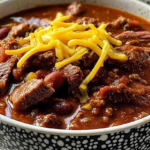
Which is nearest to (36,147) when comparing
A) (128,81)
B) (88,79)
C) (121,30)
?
(88,79)

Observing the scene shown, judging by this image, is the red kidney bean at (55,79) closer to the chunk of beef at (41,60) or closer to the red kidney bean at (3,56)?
the chunk of beef at (41,60)

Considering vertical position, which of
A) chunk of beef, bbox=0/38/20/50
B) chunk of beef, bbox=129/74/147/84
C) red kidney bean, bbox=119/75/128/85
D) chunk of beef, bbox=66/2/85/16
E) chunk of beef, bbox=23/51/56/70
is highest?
chunk of beef, bbox=0/38/20/50

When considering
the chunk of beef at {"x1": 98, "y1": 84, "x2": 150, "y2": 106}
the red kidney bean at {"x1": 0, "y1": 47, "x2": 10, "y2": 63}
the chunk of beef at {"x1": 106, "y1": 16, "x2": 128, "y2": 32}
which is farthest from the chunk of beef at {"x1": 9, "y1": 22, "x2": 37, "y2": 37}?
the chunk of beef at {"x1": 98, "y1": 84, "x2": 150, "y2": 106}

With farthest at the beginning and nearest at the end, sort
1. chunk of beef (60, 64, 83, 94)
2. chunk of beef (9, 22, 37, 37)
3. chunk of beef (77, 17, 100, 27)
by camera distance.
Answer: chunk of beef (77, 17, 100, 27)
chunk of beef (9, 22, 37, 37)
chunk of beef (60, 64, 83, 94)

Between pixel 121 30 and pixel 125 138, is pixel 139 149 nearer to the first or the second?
pixel 125 138

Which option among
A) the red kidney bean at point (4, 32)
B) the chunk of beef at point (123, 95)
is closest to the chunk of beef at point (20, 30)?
the red kidney bean at point (4, 32)

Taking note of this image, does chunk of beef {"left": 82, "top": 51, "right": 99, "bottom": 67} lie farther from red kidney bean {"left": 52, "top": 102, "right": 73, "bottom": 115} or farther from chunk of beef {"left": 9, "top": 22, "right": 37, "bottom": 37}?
chunk of beef {"left": 9, "top": 22, "right": 37, "bottom": 37}

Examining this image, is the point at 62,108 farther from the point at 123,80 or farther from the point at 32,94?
the point at 123,80
